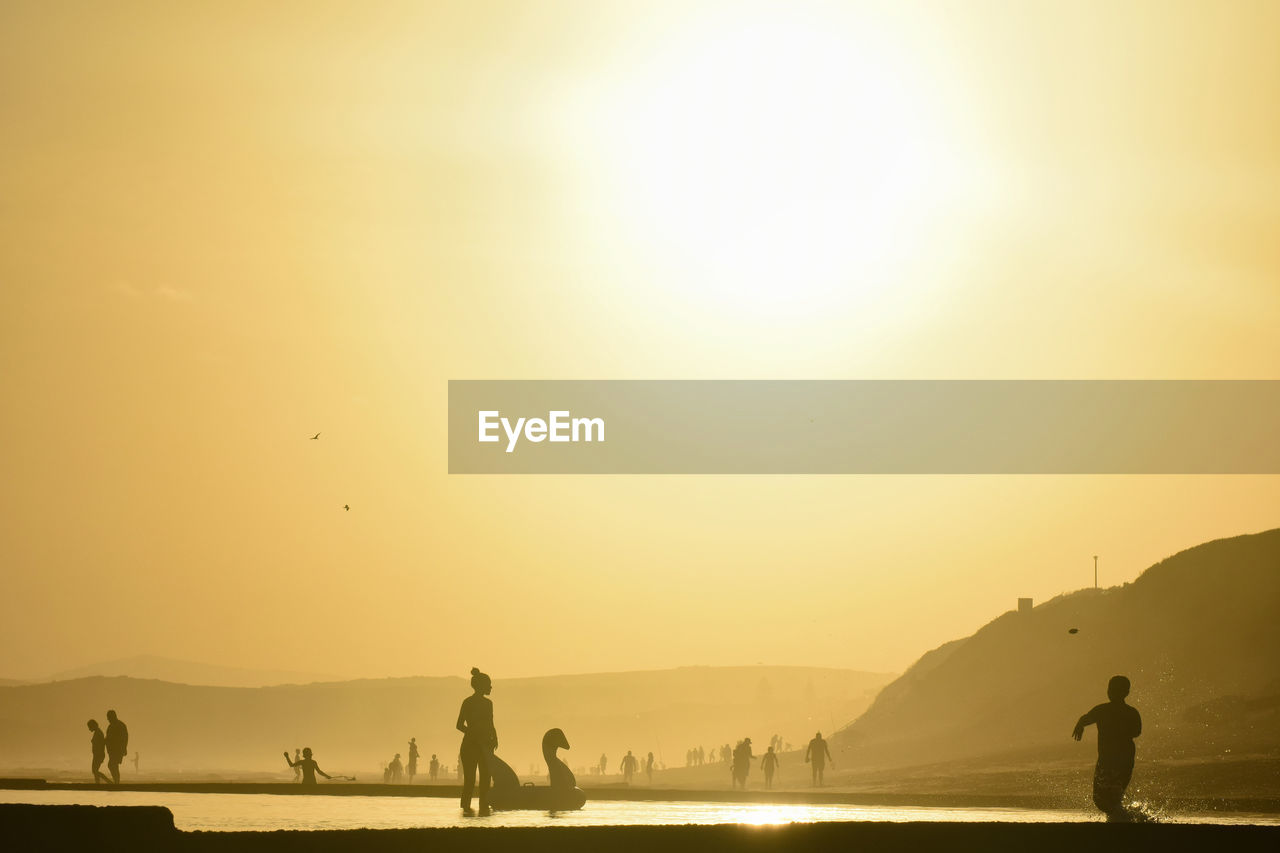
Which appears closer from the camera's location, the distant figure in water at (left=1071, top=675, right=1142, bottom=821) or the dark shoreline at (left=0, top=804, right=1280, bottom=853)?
the dark shoreline at (left=0, top=804, right=1280, bottom=853)

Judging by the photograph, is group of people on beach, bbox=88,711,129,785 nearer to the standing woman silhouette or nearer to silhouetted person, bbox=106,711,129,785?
silhouetted person, bbox=106,711,129,785

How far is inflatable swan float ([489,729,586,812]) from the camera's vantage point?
24844 millimetres

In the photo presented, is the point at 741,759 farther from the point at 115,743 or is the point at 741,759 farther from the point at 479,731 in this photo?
the point at 479,731

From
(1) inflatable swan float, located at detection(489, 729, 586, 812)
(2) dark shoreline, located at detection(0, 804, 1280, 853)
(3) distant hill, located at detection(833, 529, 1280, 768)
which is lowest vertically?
(2) dark shoreline, located at detection(0, 804, 1280, 853)

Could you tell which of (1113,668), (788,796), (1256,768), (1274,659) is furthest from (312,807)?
(1113,668)

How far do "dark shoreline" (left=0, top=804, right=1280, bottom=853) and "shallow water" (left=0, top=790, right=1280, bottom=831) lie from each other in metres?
3.69

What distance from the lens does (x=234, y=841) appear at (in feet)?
43.1

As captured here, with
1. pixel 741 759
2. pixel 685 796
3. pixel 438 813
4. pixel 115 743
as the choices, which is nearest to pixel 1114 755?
pixel 438 813

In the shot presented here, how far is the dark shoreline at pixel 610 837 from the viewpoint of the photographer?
12.9 meters

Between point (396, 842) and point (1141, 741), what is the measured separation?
92.2 metres

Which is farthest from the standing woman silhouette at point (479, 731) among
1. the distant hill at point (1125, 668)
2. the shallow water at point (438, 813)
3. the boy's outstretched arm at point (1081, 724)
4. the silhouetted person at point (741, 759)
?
the distant hill at point (1125, 668)

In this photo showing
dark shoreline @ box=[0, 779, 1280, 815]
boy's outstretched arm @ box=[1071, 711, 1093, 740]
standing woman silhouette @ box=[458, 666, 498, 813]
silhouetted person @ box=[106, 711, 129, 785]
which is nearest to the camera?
boy's outstretched arm @ box=[1071, 711, 1093, 740]

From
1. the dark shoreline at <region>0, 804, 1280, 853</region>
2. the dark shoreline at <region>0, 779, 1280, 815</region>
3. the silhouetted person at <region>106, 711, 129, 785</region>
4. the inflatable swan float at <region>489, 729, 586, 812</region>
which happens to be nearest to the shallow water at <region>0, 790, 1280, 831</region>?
the inflatable swan float at <region>489, 729, 586, 812</region>

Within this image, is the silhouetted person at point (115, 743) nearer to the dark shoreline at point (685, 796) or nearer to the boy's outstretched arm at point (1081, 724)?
the dark shoreline at point (685, 796)
